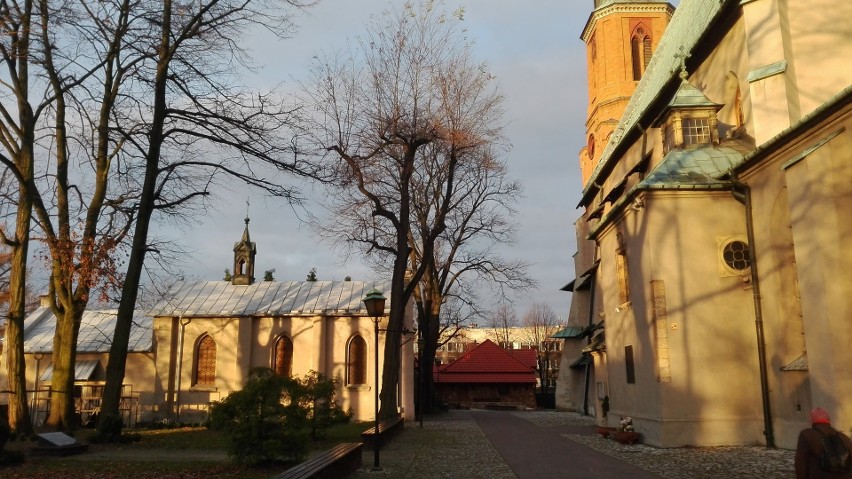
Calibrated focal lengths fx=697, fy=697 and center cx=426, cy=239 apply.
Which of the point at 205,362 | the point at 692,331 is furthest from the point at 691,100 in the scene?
the point at 205,362

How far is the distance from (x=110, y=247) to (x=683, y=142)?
51.7 ft

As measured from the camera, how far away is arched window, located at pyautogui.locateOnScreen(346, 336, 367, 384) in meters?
29.5

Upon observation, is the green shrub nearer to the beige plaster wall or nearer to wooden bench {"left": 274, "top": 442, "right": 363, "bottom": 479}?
wooden bench {"left": 274, "top": 442, "right": 363, "bottom": 479}

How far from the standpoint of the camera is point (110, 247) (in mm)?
18391

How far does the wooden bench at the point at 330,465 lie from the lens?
29.9 ft

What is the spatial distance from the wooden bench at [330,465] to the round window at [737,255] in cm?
994

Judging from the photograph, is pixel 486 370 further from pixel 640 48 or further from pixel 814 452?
pixel 814 452

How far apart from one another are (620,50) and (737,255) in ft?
89.6

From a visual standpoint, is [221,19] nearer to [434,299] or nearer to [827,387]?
[827,387]

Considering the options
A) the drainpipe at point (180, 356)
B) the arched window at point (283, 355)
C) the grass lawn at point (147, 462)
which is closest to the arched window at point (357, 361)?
the arched window at point (283, 355)

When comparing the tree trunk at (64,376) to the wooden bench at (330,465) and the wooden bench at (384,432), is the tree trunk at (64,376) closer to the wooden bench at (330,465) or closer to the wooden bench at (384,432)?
the wooden bench at (384,432)

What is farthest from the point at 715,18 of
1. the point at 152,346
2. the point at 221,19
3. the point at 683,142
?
the point at 152,346

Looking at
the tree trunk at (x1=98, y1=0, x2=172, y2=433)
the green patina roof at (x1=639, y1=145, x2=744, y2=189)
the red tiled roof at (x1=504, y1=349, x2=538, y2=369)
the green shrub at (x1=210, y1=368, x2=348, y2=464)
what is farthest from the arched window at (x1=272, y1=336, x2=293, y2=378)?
the red tiled roof at (x1=504, y1=349, x2=538, y2=369)

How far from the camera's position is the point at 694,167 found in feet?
58.9
